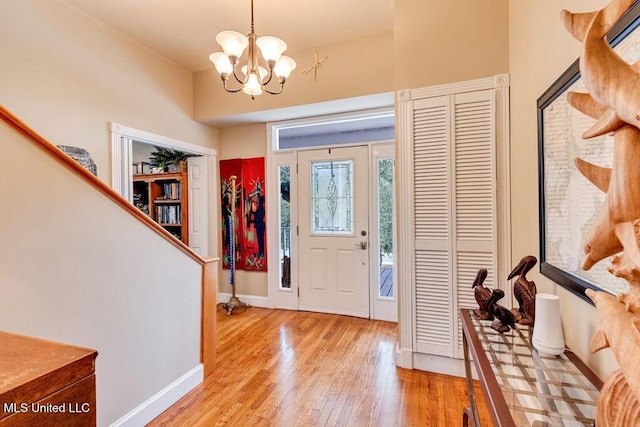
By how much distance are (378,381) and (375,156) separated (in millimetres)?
2282

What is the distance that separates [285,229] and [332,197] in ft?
2.55

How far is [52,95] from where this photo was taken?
2.41m

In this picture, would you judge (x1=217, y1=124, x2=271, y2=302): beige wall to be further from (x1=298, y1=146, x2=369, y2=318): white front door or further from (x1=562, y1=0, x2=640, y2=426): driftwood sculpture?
(x1=562, y1=0, x2=640, y2=426): driftwood sculpture

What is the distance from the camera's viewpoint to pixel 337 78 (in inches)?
123

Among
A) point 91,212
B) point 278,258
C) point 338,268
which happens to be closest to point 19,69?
point 91,212

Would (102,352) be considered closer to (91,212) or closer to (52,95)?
(91,212)

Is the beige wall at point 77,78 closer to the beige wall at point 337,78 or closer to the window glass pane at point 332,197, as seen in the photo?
the beige wall at point 337,78

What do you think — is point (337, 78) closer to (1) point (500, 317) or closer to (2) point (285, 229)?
(2) point (285, 229)

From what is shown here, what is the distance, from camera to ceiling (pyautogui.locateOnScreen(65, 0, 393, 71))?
257 cm

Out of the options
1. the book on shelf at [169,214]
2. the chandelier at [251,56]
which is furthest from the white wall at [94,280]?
the book on shelf at [169,214]

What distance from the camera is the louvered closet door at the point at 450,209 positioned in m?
2.19

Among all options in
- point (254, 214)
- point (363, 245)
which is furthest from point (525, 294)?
point (254, 214)

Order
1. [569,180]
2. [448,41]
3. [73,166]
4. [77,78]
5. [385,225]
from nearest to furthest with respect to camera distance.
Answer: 1. [569,180]
2. [73,166]
3. [448,41]
4. [77,78]
5. [385,225]

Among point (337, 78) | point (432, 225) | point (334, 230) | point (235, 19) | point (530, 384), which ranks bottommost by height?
point (530, 384)
